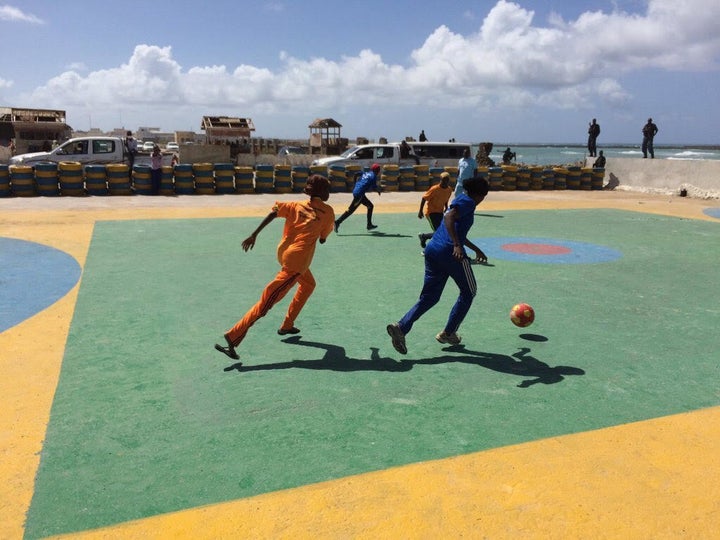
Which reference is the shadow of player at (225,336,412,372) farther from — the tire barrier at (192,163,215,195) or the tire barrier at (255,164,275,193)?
the tire barrier at (255,164,275,193)

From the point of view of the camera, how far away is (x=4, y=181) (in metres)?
18.4

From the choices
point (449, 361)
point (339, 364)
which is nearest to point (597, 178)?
point (449, 361)

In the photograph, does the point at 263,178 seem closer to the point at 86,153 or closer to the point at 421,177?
the point at 86,153

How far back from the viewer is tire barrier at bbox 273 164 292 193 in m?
22.1

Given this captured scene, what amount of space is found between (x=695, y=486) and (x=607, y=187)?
1035 inches

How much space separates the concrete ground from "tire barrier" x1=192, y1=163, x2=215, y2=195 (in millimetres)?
11824

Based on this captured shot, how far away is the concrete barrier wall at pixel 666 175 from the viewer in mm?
23172

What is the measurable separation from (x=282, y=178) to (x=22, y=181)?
8.73 m

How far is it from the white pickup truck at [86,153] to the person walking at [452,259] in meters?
19.0

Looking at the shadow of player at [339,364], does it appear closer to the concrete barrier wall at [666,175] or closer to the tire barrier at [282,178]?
the tire barrier at [282,178]

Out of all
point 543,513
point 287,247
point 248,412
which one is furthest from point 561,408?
point 287,247

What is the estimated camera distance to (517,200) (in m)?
21.5

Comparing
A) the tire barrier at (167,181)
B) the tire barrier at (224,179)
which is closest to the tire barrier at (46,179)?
the tire barrier at (167,181)

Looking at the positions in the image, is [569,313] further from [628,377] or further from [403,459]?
[403,459]
